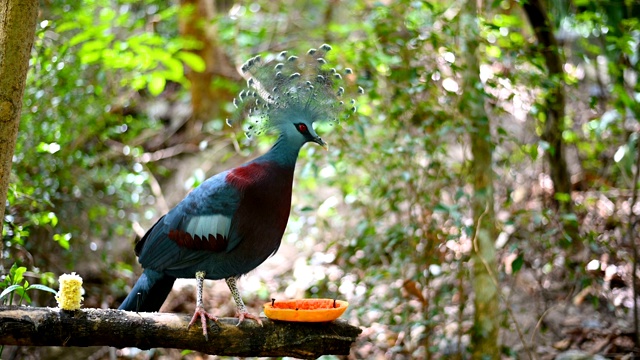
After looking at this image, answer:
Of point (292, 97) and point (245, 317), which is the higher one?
point (292, 97)

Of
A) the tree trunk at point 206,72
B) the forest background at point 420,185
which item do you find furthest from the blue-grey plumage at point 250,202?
the tree trunk at point 206,72

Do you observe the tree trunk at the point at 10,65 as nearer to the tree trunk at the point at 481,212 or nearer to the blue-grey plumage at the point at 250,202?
the blue-grey plumage at the point at 250,202

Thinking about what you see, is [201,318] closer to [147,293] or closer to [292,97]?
[147,293]

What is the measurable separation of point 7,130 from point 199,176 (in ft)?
5.70

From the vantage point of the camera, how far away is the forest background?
3822 mm

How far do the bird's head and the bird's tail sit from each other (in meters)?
0.78

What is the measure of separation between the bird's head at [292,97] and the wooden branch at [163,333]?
82 centimetres

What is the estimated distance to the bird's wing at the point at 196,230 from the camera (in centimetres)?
263

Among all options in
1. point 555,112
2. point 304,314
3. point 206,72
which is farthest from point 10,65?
point 206,72

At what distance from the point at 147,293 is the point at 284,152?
35.8 inches

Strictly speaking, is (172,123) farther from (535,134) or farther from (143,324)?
(143,324)

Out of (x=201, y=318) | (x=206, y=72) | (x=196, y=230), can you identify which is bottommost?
(x=206, y=72)

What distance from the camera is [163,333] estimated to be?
7.76 feet

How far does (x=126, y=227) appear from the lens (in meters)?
5.11
